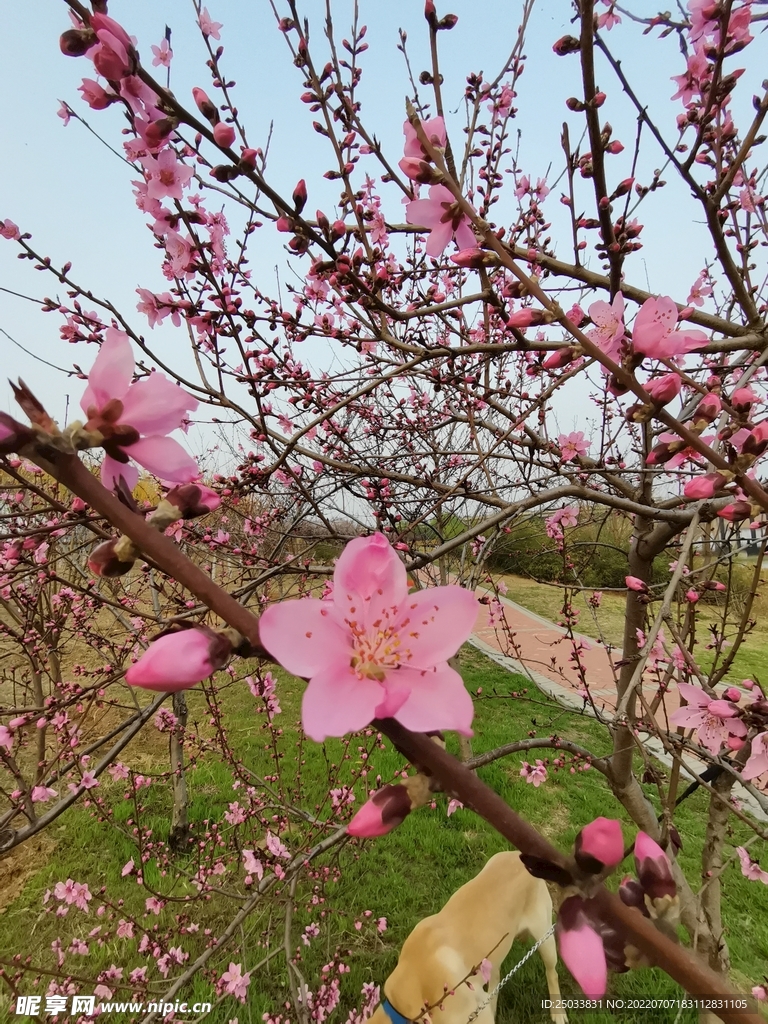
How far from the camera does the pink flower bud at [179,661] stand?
1.85 feet

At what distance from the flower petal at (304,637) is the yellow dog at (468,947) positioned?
2.51 m

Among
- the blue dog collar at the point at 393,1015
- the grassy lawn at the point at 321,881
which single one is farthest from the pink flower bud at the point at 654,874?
the blue dog collar at the point at 393,1015

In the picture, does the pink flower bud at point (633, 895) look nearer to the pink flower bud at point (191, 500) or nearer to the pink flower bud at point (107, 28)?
the pink flower bud at point (191, 500)

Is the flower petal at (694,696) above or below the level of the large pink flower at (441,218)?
below

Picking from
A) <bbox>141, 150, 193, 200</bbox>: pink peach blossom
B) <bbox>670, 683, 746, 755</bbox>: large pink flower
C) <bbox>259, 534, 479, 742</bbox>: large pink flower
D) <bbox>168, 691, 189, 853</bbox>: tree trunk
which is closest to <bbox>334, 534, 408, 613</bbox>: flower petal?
<bbox>259, 534, 479, 742</bbox>: large pink flower

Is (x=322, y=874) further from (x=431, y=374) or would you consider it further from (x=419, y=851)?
(x=431, y=374)

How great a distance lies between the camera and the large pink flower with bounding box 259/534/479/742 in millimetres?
616

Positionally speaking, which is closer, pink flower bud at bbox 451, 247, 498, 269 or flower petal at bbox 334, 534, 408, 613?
flower petal at bbox 334, 534, 408, 613

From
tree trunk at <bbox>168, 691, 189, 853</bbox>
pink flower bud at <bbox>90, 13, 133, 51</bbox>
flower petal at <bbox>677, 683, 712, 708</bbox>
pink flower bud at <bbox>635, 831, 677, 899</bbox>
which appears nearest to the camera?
pink flower bud at <bbox>635, 831, 677, 899</bbox>

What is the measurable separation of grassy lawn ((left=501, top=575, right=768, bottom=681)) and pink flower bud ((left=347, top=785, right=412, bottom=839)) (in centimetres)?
608

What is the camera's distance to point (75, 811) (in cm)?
505

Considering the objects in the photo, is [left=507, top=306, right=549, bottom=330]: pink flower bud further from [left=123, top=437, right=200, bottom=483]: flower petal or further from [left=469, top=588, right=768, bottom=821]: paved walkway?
[left=469, top=588, right=768, bottom=821]: paved walkway

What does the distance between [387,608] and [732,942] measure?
440 centimetres

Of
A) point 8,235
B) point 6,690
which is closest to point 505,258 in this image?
point 8,235
